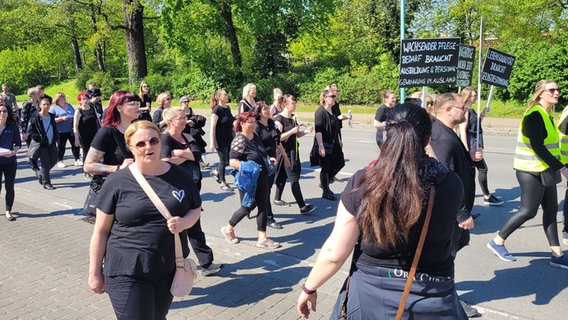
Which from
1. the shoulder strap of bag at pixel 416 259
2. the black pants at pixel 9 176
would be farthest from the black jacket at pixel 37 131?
the shoulder strap of bag at pixel 416 259

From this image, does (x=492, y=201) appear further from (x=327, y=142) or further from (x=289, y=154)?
(x=289, y=154)

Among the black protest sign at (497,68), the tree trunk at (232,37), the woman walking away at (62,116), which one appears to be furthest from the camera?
the tree trunk at (232,37)

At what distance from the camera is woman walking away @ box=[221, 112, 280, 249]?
5730mm

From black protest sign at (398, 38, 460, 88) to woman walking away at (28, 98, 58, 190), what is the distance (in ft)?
22.6

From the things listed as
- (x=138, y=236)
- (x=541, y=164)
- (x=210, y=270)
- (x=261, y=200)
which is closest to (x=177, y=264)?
(x=138, y=236)

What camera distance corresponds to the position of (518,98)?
20953 mm

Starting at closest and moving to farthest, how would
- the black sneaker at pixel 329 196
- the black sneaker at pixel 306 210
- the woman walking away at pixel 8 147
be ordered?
the woman walking away at pixel 8 147
the black sneaker at pixel 306 210
the black sneaker at pixel 329 196

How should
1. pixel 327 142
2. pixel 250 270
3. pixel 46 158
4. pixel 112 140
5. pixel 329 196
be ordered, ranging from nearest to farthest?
pixel 112 140
pixel 250 270
pixel 327 142
pixel 329 196
pixel 46 158

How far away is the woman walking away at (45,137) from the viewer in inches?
364

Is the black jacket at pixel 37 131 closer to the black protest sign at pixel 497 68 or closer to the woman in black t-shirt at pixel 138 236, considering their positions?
the woman in black t-shirt at pixel 138 236

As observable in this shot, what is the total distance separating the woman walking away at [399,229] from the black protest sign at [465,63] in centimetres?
856

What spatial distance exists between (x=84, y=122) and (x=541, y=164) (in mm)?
8729

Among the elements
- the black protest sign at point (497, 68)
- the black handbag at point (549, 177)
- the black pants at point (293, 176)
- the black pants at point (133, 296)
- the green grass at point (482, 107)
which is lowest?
the green grass at point (482, 107)

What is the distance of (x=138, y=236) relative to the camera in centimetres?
306
